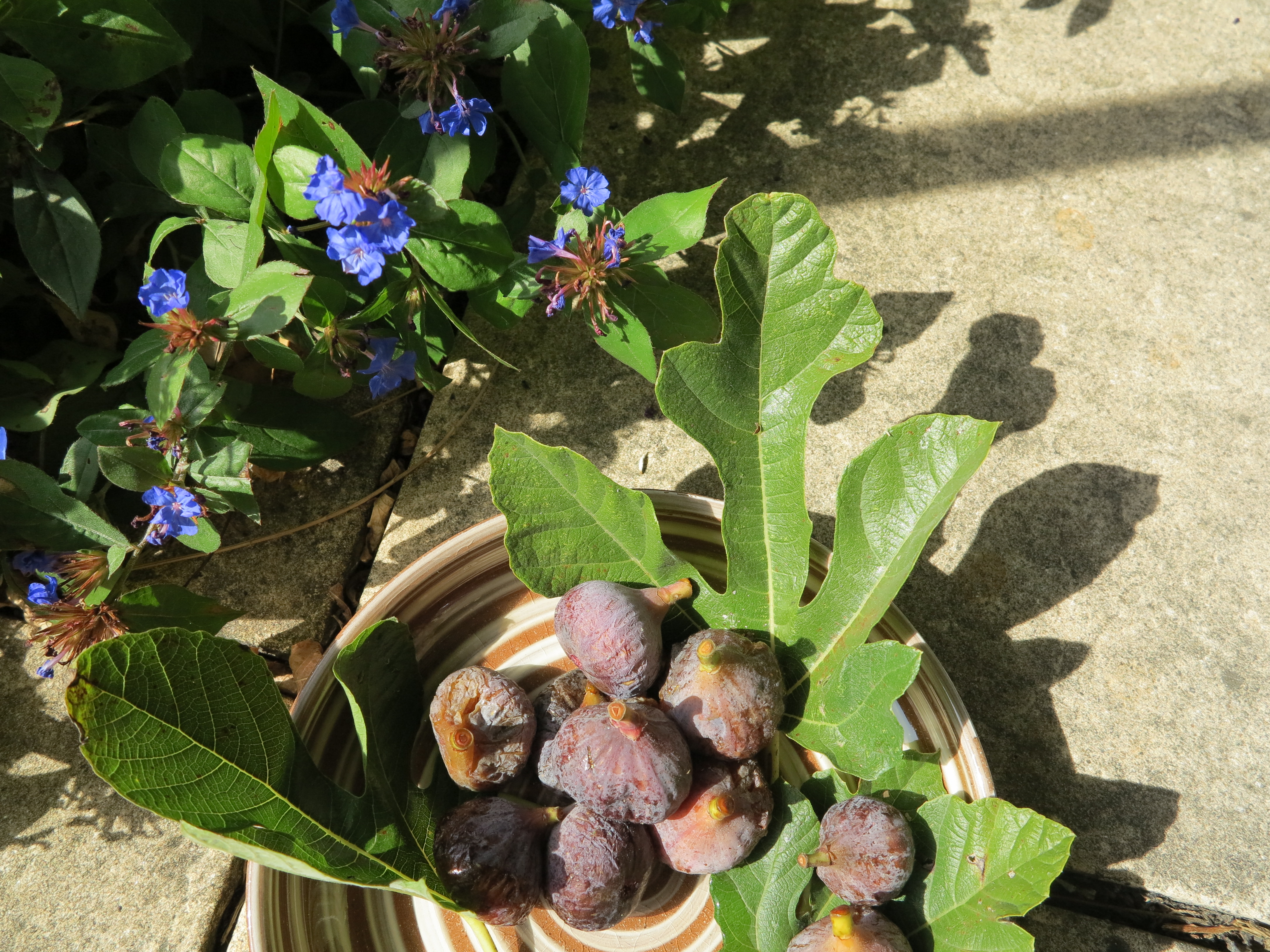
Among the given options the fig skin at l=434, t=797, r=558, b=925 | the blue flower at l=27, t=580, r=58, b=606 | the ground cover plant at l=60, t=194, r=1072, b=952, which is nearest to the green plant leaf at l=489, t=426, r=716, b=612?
the ground cover plant at l=60, t=194, r=1072, b=952

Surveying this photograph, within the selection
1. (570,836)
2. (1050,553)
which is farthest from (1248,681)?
(570,836)

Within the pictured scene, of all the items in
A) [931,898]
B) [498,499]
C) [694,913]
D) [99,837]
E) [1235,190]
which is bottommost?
[99,837]

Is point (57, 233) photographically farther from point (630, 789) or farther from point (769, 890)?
point (769, 890)

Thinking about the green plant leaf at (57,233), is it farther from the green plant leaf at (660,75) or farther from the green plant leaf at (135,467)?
the green plant leaf at (660,75)

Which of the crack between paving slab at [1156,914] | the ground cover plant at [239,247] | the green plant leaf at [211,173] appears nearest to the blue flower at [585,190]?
the ground cover plant at [239,247]

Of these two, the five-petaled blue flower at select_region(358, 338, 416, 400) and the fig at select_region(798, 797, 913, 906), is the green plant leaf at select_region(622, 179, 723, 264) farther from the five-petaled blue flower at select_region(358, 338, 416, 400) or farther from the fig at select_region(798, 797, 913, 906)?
the fig at select_region(798, 797, 913, 906)

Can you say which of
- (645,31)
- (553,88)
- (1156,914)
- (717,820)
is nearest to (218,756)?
(717,820)

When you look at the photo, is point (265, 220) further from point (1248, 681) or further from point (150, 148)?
point (1248, 681)
